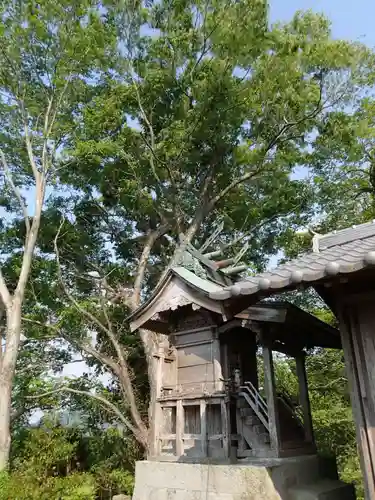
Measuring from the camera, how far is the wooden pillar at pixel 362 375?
3.97 metres

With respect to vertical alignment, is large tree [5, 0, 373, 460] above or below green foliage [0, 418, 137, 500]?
above

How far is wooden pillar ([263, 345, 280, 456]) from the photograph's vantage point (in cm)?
729

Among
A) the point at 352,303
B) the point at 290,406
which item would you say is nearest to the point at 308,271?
the point at 352,303

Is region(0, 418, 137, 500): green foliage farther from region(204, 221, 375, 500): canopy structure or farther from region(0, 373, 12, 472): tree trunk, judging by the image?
region(204, 221, 375, 500): canopy structure

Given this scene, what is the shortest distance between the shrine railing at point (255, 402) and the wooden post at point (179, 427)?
1.31 metres

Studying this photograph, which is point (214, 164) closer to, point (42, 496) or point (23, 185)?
point (23, 185)

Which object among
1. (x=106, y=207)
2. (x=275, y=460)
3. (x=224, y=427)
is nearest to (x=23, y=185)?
(x=106, y=207)

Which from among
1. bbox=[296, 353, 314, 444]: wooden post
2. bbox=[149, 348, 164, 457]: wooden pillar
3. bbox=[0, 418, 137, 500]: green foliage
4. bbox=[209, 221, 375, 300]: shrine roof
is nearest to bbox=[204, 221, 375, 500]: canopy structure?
bbox=[209, 221, 375, 300]: shrine roof

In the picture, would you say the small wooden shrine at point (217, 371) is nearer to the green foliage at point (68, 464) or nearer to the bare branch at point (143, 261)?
the green foliage at point (68, 464)

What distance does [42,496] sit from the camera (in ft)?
34.8

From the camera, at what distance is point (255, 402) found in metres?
7.82

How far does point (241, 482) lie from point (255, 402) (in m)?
1.47

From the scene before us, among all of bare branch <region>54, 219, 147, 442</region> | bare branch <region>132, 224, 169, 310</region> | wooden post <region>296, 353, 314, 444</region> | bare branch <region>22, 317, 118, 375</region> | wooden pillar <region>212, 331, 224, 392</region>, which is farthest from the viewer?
bare branch <region>132, 224, 169, 310</region>

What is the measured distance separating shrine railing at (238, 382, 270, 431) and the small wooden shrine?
2cm
